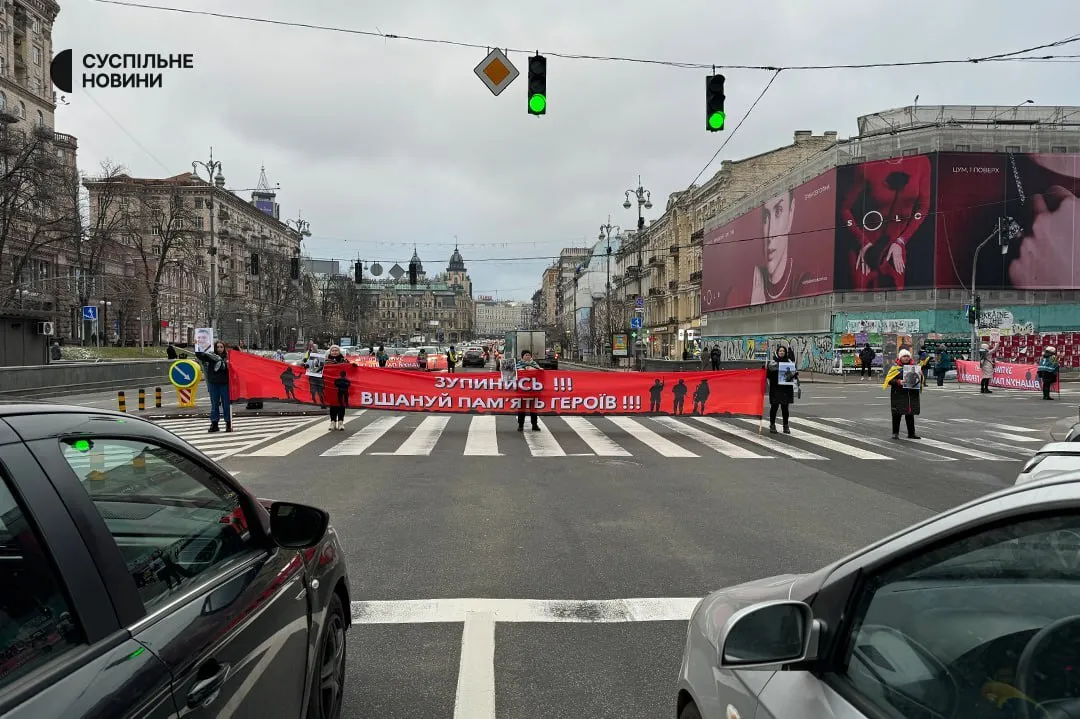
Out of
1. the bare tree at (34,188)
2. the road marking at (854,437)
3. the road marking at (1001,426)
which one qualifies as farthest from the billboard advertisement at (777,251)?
the bare tree at (34,188)

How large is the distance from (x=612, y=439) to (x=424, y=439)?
143 inches

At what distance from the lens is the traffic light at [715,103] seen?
40.9ft

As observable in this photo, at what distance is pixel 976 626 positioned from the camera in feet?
5.22

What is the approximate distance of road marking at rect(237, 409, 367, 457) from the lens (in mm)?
12010

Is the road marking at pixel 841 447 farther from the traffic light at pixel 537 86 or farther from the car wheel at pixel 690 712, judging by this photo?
the car wheel at pixel 690 712

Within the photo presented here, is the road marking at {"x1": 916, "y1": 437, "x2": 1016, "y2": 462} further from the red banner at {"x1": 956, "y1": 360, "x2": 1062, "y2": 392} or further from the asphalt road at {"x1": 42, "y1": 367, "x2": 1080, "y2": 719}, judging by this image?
the red banner at {"x1": 956, "y1": 360, "x2": 1062, "y2": 392}

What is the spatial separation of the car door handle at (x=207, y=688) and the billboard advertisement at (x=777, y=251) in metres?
46.6

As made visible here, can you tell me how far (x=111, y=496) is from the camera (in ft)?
7.58

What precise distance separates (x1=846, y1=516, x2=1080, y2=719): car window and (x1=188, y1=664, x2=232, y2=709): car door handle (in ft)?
5.00

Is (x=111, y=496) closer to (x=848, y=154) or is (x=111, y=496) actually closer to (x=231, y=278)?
(x=848, y=154)

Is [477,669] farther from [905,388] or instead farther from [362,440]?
[905,388]

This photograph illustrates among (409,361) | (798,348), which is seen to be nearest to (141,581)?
(409,361)

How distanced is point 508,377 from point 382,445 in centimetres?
392

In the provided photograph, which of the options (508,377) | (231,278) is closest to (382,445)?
(508,377)
